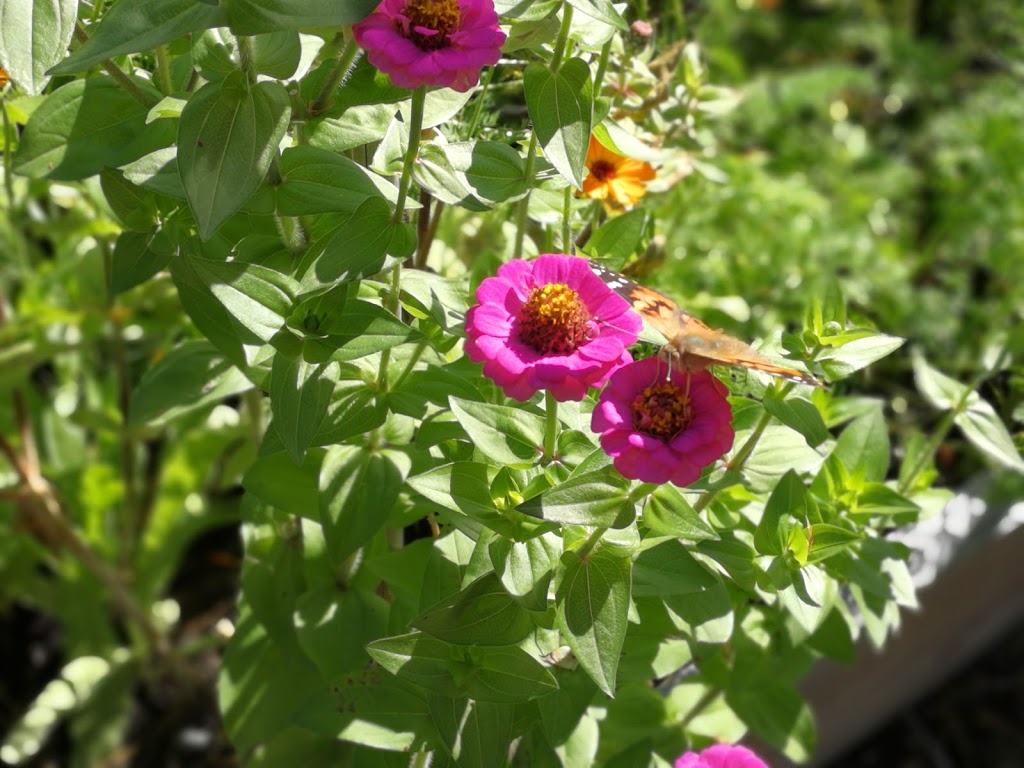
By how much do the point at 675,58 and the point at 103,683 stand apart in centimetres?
83

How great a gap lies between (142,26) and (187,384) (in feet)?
1.06

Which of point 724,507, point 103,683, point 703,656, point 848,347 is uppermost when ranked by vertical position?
point 848,347

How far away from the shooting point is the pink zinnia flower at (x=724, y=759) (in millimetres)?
511

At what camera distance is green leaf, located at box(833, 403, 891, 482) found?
68 cm

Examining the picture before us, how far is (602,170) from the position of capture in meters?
0.68

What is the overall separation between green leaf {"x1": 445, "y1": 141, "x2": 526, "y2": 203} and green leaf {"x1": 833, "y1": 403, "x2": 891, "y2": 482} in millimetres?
303

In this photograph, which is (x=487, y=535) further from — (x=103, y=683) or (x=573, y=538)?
(x=103, y=683)

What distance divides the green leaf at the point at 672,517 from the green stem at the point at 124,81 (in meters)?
0.34

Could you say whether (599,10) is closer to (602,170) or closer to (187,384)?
(602,170)

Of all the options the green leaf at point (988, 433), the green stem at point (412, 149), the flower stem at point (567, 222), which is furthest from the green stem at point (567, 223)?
the green leaf at point (988, 433)

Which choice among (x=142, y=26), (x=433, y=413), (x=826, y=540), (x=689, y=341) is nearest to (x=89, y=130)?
(x=142, y=26)

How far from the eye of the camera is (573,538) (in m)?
0.51

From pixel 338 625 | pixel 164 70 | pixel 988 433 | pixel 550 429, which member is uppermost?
pixel 164 70

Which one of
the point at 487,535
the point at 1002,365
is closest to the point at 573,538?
the point at 487,535
